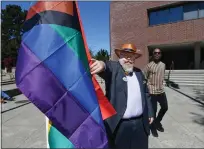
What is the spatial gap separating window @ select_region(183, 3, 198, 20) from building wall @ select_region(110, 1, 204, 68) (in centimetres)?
47

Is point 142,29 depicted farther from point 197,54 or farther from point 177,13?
point 197,54

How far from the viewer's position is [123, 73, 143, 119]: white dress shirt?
2.79 m

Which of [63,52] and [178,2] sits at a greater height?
[178,2]

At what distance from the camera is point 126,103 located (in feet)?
9.09

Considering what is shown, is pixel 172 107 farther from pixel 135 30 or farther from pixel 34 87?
pixel 135 30

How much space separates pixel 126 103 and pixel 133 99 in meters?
0.10

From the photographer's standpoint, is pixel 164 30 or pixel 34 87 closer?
pixel 34 87

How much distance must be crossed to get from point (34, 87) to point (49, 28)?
49 centimetres

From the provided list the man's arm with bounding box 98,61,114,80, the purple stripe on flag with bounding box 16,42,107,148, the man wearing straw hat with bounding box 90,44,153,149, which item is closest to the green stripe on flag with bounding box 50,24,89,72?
the purple stripe on flag with bounding box 16,42,107,148

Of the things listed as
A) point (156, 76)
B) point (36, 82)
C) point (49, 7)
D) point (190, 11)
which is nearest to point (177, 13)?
point (190, 11)

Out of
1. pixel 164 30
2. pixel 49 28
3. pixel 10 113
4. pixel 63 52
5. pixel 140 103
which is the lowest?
pixel 10 113

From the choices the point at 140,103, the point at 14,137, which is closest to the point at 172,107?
the point at 14,137

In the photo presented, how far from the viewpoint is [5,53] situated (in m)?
57.2

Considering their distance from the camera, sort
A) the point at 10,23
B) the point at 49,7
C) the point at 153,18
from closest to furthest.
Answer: the point at 49,7 < the point at 153,18 < the point at 10,23
